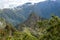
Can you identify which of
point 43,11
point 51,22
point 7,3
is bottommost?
point 51,22

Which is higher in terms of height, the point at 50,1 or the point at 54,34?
the point at 50,1

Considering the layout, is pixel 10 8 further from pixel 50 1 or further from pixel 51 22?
pixel 51 22

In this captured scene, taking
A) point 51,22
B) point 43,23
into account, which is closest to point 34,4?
point 43,23

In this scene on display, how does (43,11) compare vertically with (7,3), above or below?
below

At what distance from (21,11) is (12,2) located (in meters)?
4.84

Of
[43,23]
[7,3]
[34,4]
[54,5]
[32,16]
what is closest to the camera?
[43,23]

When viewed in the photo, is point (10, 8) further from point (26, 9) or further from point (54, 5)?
point (54, 5)

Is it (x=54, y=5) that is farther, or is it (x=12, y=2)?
(x=12, y=2)

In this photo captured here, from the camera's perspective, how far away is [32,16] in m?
23.8

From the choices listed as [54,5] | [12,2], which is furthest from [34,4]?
[54,5]

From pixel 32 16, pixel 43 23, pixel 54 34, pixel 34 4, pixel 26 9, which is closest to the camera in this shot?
pixel 54 34

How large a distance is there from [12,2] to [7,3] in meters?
0.95

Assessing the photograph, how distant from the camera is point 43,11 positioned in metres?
34.1

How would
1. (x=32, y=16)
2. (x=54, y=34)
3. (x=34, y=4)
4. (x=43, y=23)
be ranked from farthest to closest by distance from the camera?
(x=34, y=4), (x=32, y=16), (x=43, y=23), (x=54, y=34)
